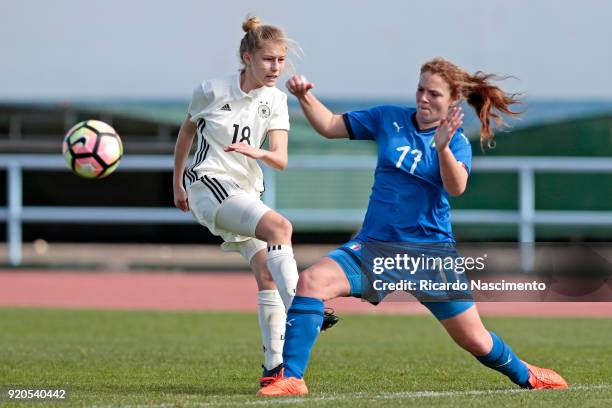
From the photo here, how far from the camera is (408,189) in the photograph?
19.8ft

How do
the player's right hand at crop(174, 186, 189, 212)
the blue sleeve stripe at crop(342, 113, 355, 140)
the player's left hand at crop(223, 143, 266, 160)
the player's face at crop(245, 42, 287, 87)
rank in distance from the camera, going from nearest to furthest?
the player's left hand at crop(223, 143, 266, 160) → the blue sleeve stripe at crop(342, 113, 355, 140) → the player's face at crop(245, 42, 287, 87) → the player's right hand at crop(174, 186, 189, 212)

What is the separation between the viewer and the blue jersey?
600cm

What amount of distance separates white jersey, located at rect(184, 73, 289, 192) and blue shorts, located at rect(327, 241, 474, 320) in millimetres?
902

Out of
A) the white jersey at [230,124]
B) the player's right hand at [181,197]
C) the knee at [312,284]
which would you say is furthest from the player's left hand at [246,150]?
the player's right hand at [181,197]

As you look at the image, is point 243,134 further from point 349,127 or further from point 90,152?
point 90,152

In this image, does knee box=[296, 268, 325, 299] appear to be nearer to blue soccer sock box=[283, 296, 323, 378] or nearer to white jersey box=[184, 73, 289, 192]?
blue soccer sock box=[283, 296, 323, 378]

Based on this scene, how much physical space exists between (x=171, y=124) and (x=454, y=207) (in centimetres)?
390

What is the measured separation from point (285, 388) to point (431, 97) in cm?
155

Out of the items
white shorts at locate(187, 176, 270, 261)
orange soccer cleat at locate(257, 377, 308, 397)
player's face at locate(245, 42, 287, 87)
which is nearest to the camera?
orange soccer cleat at locate(257, 377, 308, 397)

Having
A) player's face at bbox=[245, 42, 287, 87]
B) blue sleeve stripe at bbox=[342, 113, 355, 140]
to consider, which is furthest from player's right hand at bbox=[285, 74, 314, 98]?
player's face at bbox=[245, 42, 287, 87]

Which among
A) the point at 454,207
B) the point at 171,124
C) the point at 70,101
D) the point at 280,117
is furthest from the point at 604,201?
the point at 280,117

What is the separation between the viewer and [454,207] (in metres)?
16.4

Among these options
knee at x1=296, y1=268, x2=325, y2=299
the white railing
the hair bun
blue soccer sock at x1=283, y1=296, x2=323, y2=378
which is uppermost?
the hair bun

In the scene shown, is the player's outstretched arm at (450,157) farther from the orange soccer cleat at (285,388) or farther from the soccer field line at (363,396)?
the orange soccer cleat at (285,388)
